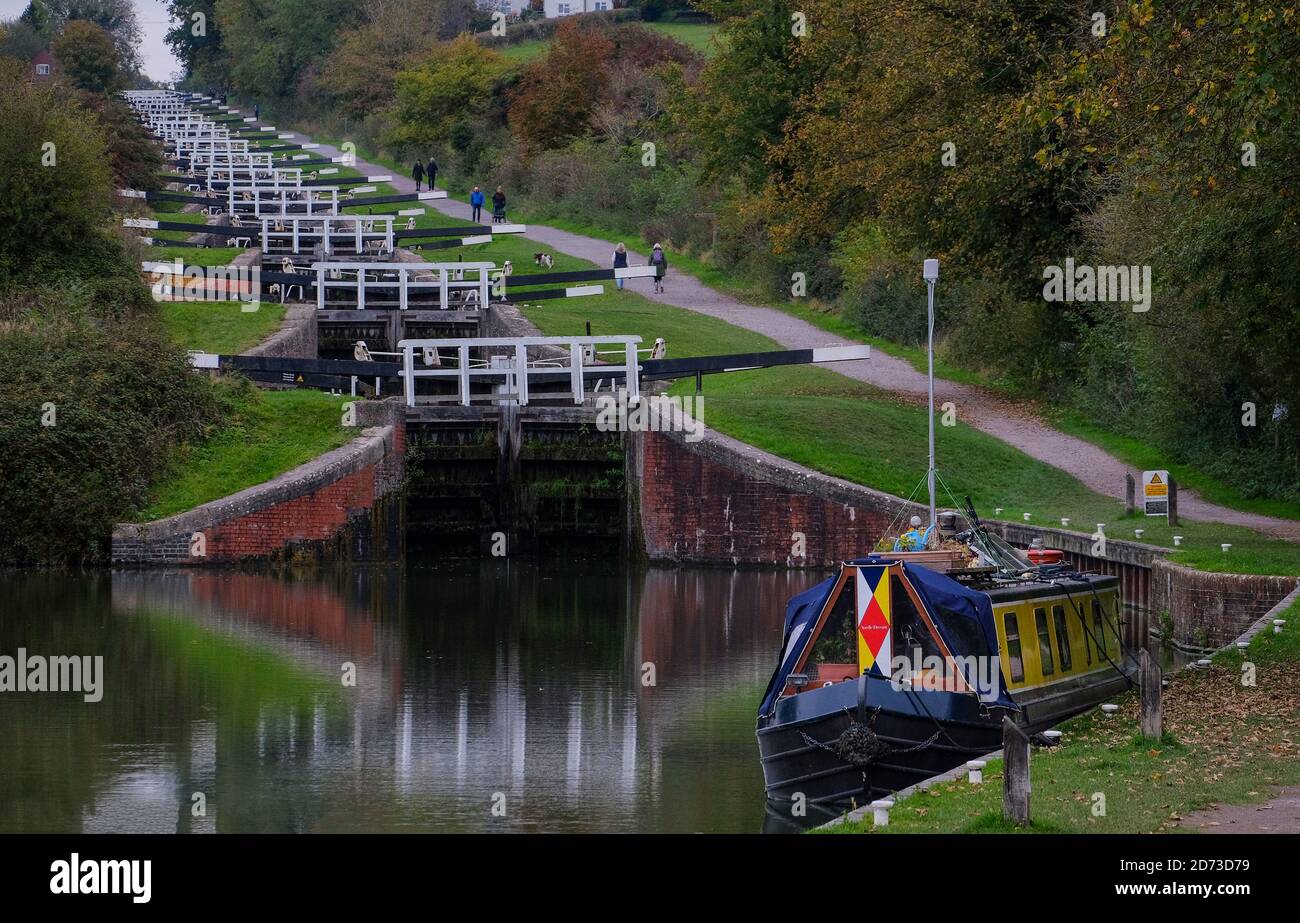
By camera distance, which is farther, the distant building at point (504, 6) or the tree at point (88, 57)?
the distant building at point (504, 6)

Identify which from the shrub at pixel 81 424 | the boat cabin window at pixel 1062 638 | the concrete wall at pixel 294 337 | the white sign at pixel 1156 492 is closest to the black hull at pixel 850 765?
the boat cabin window at pixel 1062 638

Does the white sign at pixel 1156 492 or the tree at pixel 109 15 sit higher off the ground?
the tree at pixel 109 15

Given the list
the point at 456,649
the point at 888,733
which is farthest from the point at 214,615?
the point at 888,733

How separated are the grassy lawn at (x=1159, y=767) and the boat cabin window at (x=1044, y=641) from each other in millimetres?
757

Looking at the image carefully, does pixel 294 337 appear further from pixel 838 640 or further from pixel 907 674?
pixel 907 674

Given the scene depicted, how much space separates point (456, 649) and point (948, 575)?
27.0 feet

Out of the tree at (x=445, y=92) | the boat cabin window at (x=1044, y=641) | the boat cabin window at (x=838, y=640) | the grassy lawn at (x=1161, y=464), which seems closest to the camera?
the boat cabin window at (x=838, y=640)

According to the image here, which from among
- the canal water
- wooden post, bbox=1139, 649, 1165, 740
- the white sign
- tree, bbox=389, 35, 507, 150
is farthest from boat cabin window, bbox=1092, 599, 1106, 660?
tree, bbox=389, 35, 507, 150

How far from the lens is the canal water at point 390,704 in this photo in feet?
53.8

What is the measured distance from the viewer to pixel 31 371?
32.8 metres

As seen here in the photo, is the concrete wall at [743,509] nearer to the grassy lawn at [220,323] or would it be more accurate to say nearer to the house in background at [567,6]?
the grassy lawn at [220,323]

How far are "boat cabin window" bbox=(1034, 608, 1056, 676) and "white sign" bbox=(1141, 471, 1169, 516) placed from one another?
10.2m

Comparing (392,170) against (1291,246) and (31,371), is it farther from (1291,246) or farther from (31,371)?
(1291,246)

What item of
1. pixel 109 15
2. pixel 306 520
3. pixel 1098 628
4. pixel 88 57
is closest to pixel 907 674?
pixel 1098 628
